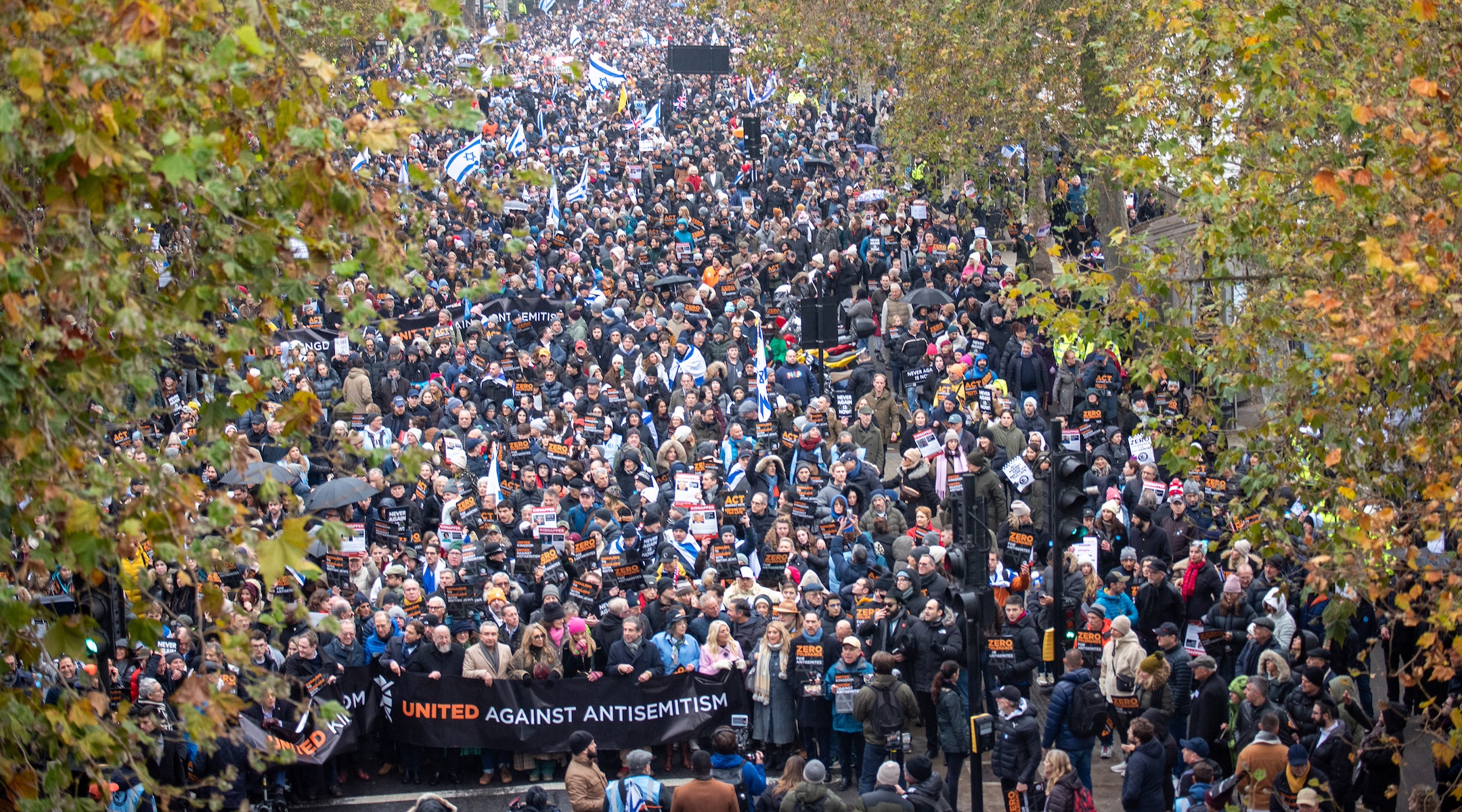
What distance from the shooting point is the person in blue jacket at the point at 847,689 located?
42.9 ft

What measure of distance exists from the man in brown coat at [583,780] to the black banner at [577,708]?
202cm

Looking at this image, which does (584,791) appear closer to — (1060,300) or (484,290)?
(484,290)

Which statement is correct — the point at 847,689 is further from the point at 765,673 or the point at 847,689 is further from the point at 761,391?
the point at 761,391

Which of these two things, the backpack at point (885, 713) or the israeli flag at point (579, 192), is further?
the israeli flag at point (579, 192)

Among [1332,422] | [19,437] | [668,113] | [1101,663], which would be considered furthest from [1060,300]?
[668,113]

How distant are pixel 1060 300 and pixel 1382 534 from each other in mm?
15823

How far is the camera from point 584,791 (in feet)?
37.7

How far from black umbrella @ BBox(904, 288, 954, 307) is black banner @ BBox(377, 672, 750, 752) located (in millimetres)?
10659

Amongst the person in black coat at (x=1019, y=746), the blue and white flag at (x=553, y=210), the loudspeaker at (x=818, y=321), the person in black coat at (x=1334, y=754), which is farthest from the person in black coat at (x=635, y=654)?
the blue and white flag at (x=553, y=210)

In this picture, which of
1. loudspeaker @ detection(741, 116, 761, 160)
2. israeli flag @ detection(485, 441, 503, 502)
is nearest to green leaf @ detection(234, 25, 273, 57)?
israeli flag @ detection(485, 441, 503, 502)

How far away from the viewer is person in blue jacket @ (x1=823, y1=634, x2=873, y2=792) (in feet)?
42.9

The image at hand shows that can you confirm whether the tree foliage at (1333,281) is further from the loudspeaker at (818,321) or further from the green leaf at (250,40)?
the loudspeaker at (818,321)

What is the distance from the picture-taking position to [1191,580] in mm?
14555

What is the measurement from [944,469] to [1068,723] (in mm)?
6117
